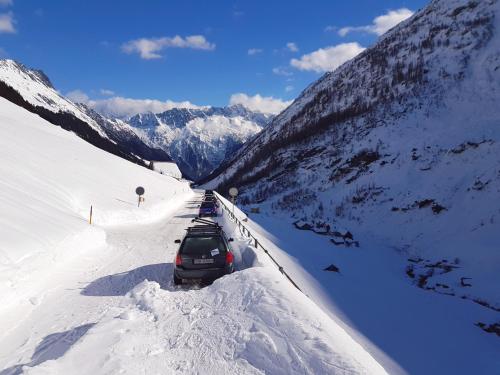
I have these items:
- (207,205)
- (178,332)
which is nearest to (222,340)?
(178,332)

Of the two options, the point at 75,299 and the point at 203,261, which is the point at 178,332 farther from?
the point at 75,299

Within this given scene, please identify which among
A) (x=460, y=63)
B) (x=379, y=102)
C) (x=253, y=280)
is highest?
(x=460, y=63)

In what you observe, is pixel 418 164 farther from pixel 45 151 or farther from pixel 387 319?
pixel 45 151

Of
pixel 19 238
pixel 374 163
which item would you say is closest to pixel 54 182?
pixel 19 238

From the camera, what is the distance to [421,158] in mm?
32156

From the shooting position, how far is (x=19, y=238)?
10.8 m

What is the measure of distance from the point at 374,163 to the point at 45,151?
3062 cm

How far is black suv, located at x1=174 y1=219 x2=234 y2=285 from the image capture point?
390 inches

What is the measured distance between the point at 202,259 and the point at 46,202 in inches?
453

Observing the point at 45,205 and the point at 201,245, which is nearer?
the point at 201,245

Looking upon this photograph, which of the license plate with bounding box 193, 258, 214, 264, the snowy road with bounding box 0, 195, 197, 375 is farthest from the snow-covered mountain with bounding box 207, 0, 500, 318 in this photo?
the snowy road with bounding box 0, 195, 197, 375

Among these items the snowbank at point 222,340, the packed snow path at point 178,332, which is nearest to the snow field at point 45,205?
the packed snow path at point 178,332

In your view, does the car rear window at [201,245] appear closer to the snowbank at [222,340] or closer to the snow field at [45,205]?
the snowbank at [222,340]

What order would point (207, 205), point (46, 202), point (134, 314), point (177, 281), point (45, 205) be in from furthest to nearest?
point (207, 205), point (46, 202), point (45, 205), point (177, 281), point (134, 314)
